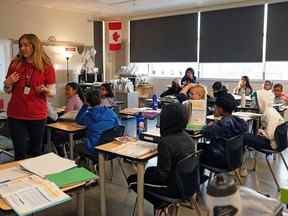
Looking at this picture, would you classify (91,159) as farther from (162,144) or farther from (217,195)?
(217,195)

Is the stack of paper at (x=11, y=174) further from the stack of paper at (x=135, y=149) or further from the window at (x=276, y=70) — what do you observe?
the window at (x=276, y=70)

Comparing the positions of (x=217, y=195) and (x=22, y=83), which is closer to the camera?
(x=217, y=195)

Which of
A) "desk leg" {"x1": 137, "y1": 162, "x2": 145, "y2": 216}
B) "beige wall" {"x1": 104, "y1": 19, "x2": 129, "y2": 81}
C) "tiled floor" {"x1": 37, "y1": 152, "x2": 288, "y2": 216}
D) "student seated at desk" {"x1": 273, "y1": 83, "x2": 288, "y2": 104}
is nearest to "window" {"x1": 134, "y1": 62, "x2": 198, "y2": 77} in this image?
"beige wall" {"x1": 104, "y1": 19, "x2": 129, "y2": 81}

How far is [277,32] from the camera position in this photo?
691 cm

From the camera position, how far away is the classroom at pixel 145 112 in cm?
163

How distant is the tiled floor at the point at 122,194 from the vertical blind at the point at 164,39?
4.97 metres

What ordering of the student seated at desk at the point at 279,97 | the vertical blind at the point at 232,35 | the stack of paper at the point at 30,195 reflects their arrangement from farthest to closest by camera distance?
the vertical blind at the point at 232,35, the student seated at desk at the point at 279,97, the stack of paper at the point at 30,195

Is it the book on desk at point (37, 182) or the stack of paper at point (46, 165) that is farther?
the stack of paper at point (46, 165)

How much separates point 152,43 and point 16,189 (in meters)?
8.12

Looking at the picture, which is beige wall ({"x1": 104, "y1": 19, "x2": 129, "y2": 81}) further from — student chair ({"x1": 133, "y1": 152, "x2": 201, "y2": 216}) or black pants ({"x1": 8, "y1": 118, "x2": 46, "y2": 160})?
student chair ({"x1": 133, "y1": 152, "x2": 201, "y2": 216})

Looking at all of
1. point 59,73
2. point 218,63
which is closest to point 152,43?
point 218,63

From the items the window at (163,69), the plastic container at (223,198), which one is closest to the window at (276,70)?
the window at (163,69)

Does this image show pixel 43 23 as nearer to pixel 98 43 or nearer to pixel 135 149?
pixel 98 43

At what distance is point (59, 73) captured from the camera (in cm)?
803
